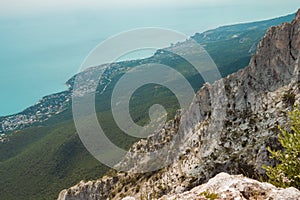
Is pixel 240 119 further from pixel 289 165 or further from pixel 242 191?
pixel 242 191

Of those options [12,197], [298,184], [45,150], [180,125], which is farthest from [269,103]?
[45,150]

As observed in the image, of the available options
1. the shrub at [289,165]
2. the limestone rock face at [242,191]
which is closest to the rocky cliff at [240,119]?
the shrub at [289,165]

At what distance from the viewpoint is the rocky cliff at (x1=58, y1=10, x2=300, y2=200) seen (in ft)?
104

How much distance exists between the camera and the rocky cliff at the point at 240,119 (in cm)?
3167

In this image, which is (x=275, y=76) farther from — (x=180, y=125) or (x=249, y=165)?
(x=180, y=125)

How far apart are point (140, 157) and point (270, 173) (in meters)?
44.9

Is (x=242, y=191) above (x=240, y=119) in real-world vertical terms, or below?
above

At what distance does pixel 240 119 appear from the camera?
36438mm

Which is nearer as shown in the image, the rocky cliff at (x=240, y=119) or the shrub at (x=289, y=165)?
the shrub at (x=289, y=165)

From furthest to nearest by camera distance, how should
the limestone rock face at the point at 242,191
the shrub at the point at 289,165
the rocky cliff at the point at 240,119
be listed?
the rocky cliff at the point at 240,119 < the shrub at the point at 289,165 < the limestone rock face at the point at 242,191

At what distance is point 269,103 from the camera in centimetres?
3384

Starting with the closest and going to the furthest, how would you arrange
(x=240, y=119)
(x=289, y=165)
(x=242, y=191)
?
1. (x=242, y=191)
2. (x=289, y=165)
3. (x=240, y=119)

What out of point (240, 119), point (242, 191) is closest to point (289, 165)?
point (242, 191)

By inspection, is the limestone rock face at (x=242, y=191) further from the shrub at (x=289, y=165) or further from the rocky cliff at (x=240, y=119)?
the rocky cliff at (x=240, y=119)
